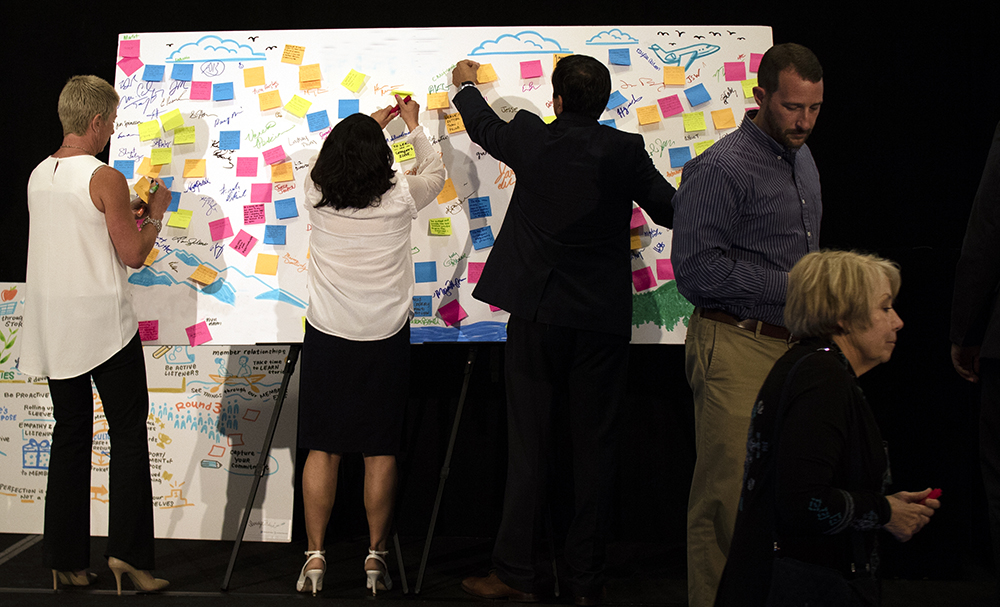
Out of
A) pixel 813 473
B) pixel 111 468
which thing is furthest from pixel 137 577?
pixel 813 473

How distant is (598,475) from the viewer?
9.02 feet

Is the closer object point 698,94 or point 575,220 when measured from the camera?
point 575,220

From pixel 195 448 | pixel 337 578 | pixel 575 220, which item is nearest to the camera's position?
pixel 575 220

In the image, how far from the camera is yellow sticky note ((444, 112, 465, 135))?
3.16 meters

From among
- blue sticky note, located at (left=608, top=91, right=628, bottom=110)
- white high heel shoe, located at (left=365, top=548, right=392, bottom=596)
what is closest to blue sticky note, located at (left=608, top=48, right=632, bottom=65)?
blue sticky note, located at (left=608, top=91, right=628, bottom=110)

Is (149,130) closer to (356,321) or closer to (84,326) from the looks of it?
(84,326)

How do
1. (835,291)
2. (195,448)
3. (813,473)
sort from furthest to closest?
(195,448) < (835,291) < (813,473)

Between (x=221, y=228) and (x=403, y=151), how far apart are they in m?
0.81

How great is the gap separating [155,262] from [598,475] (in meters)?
2.00

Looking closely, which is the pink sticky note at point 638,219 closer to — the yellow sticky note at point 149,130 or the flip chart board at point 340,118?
the flip chart board at point 340,118

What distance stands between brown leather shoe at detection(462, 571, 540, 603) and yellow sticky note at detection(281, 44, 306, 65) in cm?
219

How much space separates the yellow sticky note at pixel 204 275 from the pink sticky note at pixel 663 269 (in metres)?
1.80

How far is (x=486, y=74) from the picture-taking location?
3168mm

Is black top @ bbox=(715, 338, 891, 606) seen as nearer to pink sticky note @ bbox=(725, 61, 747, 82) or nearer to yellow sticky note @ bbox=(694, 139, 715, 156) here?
yellow sticky note @ bbox=(694, 139, 715, 156)
